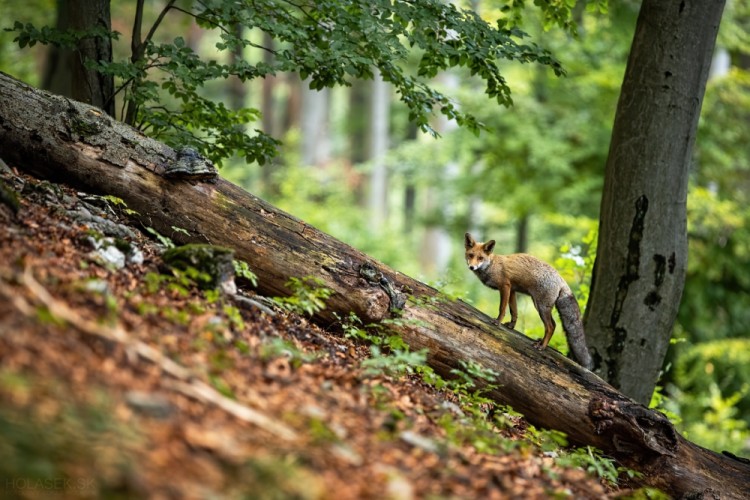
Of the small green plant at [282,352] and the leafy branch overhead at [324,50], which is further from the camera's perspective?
the leafy branch overhead at [324,50]

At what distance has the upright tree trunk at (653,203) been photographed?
637cm

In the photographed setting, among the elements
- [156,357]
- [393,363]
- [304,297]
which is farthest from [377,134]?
[156,357]

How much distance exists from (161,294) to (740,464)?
5.02 m

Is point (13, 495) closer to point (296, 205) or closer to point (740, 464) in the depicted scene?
point (740, 464)

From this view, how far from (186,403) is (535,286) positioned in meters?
4.24

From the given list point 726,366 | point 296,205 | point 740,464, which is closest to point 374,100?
point 296,205

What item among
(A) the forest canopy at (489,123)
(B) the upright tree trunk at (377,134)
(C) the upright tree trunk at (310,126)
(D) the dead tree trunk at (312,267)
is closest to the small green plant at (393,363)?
(D) the dead tree trunk at (312,267)

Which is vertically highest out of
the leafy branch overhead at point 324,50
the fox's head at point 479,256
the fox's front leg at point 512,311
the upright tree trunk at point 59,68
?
the leafy branch overhead at point 324,50

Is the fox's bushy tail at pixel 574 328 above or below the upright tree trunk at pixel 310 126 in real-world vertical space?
below

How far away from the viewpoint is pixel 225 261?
4.71 metres

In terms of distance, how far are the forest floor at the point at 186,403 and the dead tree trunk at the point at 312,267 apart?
0.41 meters

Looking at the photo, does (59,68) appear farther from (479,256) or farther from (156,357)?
(156,357)

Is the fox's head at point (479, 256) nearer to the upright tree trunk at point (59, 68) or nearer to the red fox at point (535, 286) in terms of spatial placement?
the red fox at point (535, 286)

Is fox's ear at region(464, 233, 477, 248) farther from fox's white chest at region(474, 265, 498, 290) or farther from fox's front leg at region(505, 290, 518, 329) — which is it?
fox's front leg at region(505, 290, 518, 329)
